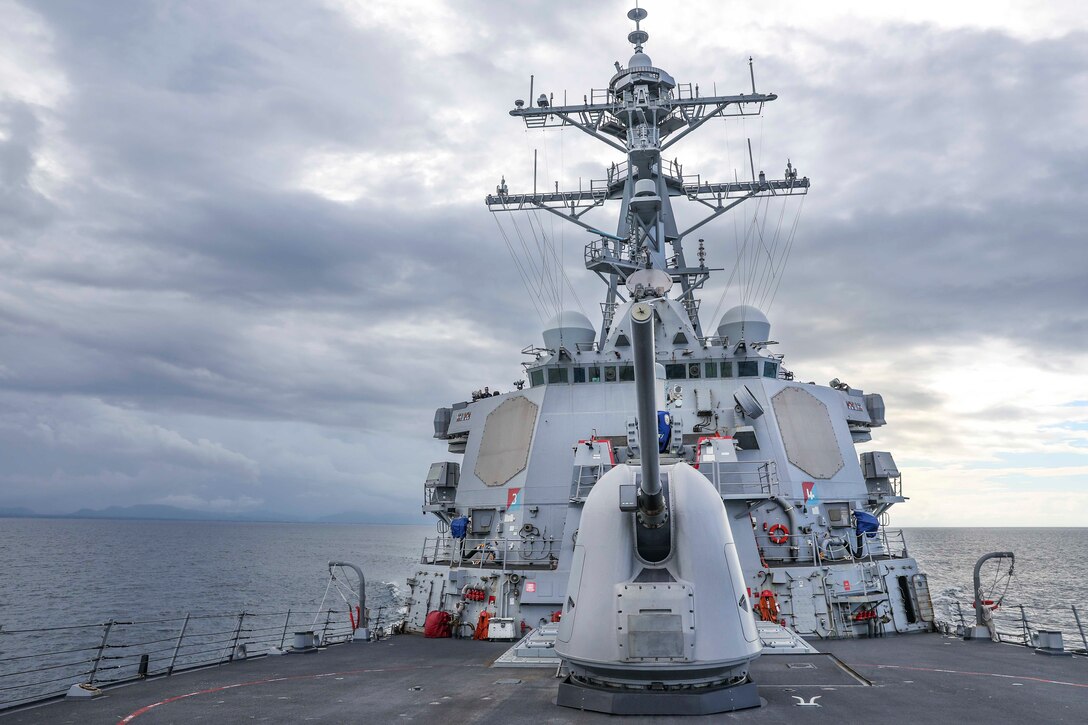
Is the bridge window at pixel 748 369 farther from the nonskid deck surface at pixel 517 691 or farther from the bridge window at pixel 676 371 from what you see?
the nonskid deck surface at pixel 517 691

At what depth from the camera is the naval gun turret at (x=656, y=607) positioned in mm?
7551

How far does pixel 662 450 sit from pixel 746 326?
8267mm

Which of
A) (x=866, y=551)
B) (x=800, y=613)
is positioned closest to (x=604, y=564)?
(x=800, y=613)

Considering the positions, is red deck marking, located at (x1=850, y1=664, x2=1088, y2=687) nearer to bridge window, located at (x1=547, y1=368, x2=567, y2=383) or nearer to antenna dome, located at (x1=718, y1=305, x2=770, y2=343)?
bridge window, located at (x1=547, y1=368, x2=567, y2=383)

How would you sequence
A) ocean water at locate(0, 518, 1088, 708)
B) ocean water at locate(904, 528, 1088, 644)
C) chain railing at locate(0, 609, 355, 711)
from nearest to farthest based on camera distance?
1. chain railing at locate(0, 609, 355, 711)
2. ocean water at locate(0, 518, 1088, 708)
3. ocean water at locate(904, 528, 1088, 644)

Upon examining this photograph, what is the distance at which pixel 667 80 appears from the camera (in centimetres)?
2244

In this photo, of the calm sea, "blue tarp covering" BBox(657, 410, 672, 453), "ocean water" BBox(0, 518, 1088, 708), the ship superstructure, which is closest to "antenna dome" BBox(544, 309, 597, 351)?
the ship superstructure

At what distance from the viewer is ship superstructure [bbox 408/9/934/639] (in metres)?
14.0

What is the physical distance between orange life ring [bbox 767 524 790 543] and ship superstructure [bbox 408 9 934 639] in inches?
1.2

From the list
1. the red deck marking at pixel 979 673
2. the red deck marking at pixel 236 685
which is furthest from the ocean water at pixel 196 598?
the red deck marking at pixel 979 673

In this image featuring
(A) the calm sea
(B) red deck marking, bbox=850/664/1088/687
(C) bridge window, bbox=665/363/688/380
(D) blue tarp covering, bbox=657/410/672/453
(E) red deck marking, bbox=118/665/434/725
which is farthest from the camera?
(A) the calm sea

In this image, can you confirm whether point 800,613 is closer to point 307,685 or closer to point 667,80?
point 307,685

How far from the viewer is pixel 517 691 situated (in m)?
8.98

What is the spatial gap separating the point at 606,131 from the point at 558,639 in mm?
18244
